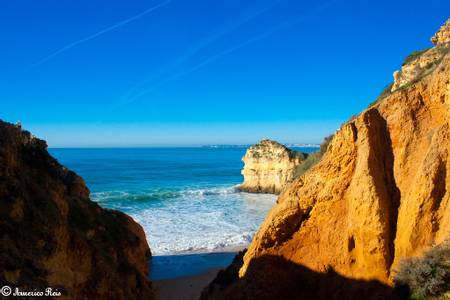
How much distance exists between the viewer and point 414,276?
26.8 feet

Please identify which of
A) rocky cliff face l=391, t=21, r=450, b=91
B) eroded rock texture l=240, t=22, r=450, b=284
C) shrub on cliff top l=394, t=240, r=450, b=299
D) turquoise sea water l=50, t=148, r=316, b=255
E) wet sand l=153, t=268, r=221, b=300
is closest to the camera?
shrub on cliff top l=394, t=240, r=450, b=299

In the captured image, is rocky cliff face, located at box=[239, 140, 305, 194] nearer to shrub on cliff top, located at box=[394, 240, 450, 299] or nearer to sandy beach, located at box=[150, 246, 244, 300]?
sandy beach, located at box=[150, 246, 244, 300]

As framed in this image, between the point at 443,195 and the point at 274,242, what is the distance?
14.9 ft

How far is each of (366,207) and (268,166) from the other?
52.5 m

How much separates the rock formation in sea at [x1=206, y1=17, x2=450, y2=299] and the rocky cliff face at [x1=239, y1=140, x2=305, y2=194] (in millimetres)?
48563

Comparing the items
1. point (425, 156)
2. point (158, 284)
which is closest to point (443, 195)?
point (425, 156)

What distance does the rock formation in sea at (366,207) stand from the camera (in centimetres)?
898

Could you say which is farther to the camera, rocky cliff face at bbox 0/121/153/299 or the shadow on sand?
the shadow on sand

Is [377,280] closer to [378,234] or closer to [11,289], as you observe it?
[378,234]

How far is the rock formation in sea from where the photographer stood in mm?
8977

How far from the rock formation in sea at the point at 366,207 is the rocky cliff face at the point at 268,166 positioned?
48.6 metres

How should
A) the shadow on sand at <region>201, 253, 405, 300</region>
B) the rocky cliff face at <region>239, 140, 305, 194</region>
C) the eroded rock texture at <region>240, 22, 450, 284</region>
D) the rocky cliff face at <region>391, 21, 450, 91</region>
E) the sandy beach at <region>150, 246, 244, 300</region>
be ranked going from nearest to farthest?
the eroded rock texture at <region>240, 22, 450, 284</region>
the shadow on sand at <region>201, 253, 405, 300</region>
the rocky cliff face at <region>391, 21, 450, 91</region>
the sandy beach at <region>150, 246, 244, 300</region>
the rocky cliff face at <region>239, 140, 305, 194</region>

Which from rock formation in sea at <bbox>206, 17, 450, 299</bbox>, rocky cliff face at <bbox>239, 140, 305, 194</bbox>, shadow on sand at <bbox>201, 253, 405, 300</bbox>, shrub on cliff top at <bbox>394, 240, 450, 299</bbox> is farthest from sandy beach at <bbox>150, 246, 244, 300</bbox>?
rocky cliff face at <bbox>239, 140, 305, 194</bbox>

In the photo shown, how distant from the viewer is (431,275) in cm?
815
